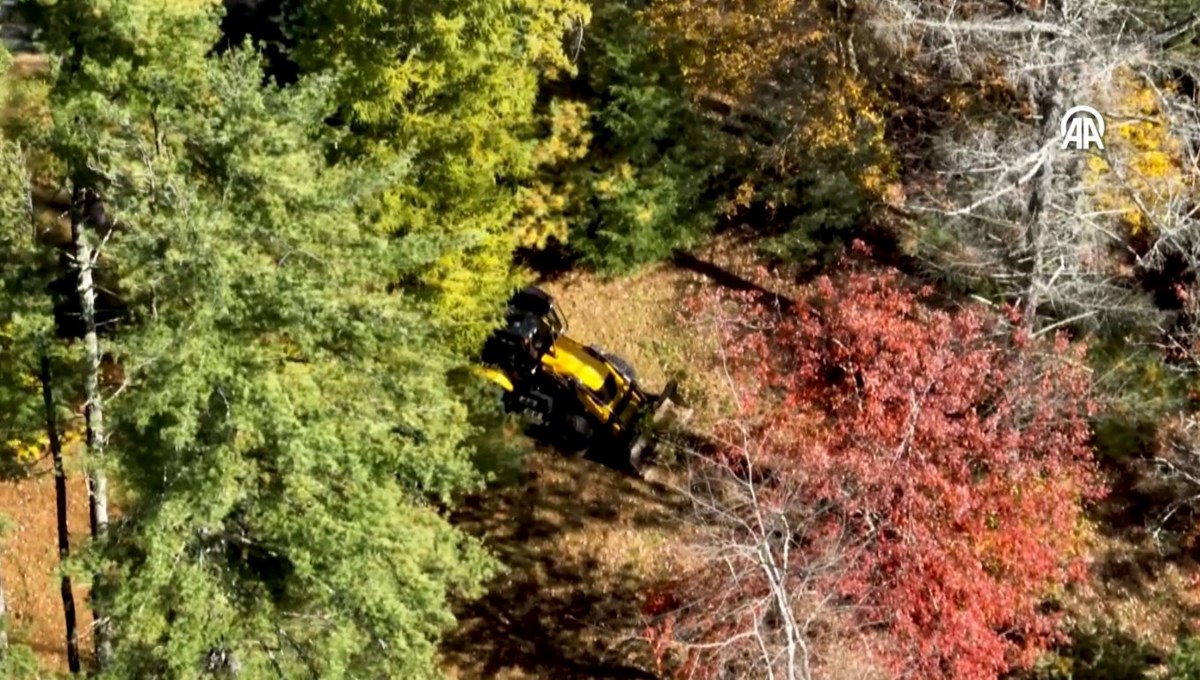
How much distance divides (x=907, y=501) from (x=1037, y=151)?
6416 mm

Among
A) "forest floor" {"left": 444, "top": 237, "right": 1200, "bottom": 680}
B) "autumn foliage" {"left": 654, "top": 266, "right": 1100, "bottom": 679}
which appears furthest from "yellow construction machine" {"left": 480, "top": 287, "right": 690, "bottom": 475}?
"autumn foliage" {"left": 654, "top": 266, "right": 1100, "bottom": 679}

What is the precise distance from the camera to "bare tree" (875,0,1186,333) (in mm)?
17234

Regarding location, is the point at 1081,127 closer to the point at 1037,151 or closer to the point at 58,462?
the point at 1037,151

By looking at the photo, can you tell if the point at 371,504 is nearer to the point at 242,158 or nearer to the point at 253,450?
the point at 253,450

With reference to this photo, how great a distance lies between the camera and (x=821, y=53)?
76.5ft

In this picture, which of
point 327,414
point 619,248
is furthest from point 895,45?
point 327,414

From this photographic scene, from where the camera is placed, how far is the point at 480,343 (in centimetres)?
1897

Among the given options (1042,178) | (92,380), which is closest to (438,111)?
(92,380)

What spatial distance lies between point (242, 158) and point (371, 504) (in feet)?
13.3

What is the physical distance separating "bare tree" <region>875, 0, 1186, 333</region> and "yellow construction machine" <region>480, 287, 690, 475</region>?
6.47m

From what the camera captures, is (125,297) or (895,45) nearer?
(125,297)

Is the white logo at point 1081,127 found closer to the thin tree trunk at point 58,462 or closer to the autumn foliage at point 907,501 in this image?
the autumn foliage at point 907,501

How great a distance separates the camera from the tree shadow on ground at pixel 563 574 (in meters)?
19.4

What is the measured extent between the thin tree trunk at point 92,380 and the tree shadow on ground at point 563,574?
6.83m
